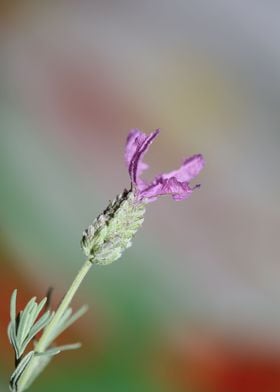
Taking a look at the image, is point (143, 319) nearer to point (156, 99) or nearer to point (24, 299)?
point (24, 299)

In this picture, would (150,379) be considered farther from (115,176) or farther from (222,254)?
(115,176)

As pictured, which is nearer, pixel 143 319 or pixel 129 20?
pixel 143 319

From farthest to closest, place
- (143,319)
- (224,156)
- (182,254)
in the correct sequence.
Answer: (224,156) < (182,254) < (143,319)

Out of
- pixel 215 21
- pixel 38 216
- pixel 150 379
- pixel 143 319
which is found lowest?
pixel 150 379

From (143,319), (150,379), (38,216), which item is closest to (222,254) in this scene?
(143,319)

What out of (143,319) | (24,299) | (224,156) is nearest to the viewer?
(24,299)

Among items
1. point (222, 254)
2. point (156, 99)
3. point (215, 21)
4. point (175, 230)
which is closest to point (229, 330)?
point (222, 254)

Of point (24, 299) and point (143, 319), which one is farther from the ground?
point (24, 299)

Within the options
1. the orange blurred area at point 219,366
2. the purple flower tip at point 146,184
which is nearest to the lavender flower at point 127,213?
the purple flower tip at point 146,184
